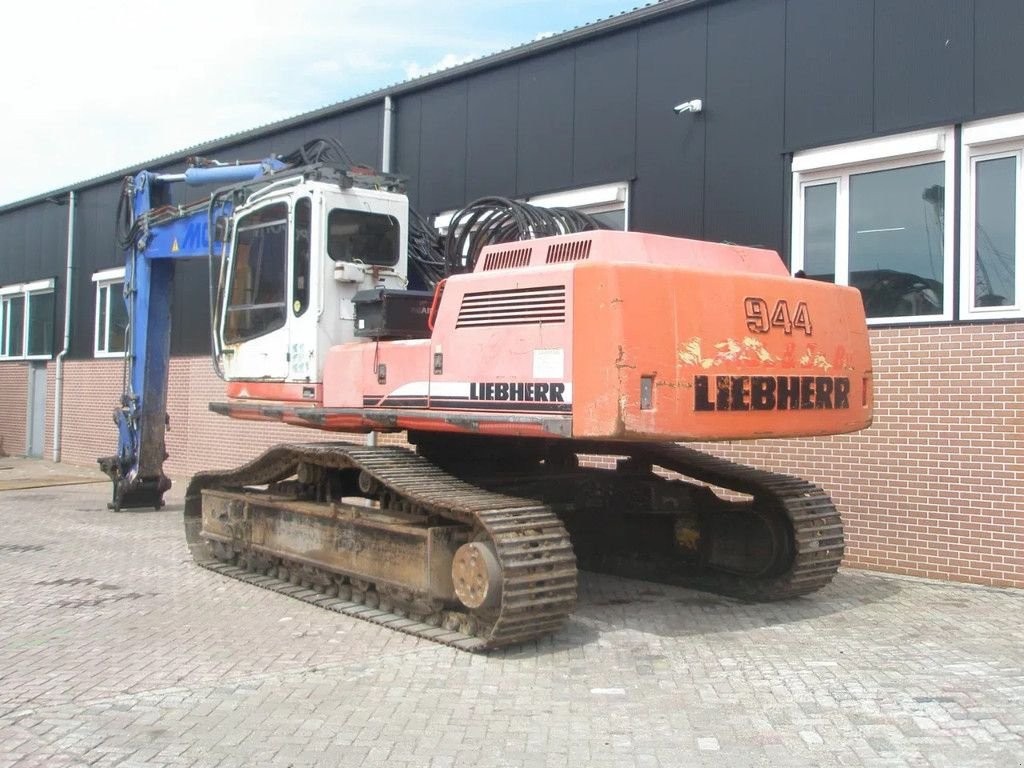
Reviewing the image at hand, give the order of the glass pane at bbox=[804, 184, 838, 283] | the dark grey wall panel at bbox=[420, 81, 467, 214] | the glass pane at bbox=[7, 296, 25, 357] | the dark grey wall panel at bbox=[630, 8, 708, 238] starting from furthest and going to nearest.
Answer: the glass pane at bbox=[7, 296, 25, 357], the dark grey wall panel at bbox=[420, 81, 467, 214], the dark grey wall panel at bbox=[630, 8, 708, 238], the glass pane at bbox=[804, 184, 838, 283]

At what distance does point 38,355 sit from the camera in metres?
22.2

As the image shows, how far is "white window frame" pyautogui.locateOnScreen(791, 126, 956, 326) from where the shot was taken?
8.68 metres

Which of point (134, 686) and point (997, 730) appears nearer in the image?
point (997, 730)

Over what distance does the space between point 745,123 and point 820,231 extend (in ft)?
4.25

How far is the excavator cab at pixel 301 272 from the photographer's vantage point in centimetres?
761

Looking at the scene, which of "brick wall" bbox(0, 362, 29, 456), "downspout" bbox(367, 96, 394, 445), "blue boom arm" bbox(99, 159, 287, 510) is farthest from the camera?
"brick wall" bbox(0, 362, 29, 456)

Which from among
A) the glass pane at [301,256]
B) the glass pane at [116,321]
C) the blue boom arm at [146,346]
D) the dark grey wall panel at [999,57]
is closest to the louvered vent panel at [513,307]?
the glass pane at [301,256]

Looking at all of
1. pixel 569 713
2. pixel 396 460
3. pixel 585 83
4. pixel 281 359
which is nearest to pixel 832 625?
pixel 569 713

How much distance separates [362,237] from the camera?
7.85 meters

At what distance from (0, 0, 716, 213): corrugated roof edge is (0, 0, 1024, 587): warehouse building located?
0.04 metres

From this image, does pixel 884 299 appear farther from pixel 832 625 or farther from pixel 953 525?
pixel 832 625

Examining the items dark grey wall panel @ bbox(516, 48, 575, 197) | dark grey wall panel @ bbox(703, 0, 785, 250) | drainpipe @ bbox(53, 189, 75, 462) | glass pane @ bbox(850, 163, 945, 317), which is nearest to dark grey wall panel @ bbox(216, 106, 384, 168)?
dark grey wall panel @ bbox(516, 48, 575, 197)

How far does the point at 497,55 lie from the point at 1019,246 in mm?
6481

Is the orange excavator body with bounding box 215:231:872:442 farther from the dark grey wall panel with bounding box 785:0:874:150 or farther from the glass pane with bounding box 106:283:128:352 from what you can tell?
the glass pane with bounding box 106:283:128:352
